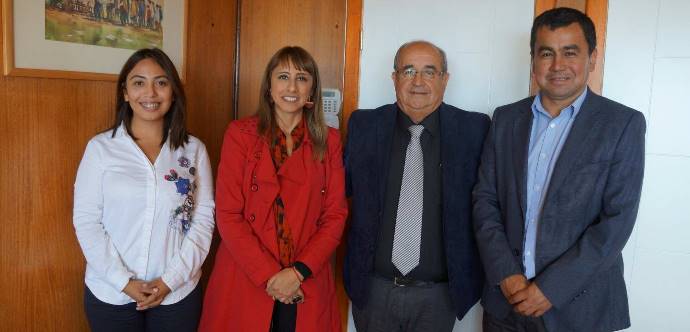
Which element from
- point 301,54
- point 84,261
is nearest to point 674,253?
point 301,54

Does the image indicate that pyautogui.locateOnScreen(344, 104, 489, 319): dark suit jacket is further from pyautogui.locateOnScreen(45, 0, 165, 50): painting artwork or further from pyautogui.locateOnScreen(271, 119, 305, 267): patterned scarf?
pyautogui.locateOnScreen(45, 0, 165, 50): painting artwork

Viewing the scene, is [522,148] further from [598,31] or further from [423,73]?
[598,31]

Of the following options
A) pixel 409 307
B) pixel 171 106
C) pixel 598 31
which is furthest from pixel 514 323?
pixel 171 106

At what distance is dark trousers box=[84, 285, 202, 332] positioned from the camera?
1840 millimetres

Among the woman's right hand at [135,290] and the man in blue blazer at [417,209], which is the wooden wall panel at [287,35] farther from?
the woman's right hand at [135,290]

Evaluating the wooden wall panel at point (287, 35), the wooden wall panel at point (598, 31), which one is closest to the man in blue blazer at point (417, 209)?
the wooden wall panel at point (598, 31)

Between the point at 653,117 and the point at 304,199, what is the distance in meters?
1.42

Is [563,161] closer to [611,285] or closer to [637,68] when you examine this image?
[611,285]

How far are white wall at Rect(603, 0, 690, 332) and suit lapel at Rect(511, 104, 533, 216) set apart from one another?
57cm

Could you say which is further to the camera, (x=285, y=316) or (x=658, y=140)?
(x=658, y=140)

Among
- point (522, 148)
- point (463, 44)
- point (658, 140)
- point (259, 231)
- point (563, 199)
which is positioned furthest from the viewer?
point (463, 44)

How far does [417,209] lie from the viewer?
6.61 ft

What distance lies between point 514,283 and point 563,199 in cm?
31

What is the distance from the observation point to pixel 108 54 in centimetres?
216
